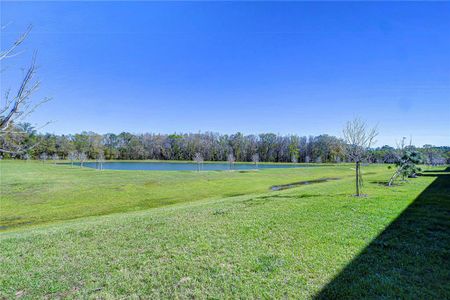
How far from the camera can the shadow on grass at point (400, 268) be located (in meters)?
3.95

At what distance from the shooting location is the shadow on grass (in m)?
3.95

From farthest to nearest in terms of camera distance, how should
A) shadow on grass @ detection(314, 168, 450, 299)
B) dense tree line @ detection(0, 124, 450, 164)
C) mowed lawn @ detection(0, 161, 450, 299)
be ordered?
dense tree line @ detection(0, 124, 450, 164) < mowed lawn @ detection(0, 161, 450, 299) < shadow on grass @ detection(314, 168, 450, 299)

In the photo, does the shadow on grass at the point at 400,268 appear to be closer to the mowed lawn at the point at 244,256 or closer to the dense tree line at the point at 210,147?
the mowed lawn at the point at 244,256

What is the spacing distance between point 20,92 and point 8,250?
5287 millimetres

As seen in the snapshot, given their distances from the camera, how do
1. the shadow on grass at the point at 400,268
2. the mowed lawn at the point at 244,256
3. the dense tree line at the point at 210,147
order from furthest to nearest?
the dense tree line at the point at 210,147 → the mowed lawn at the point at 244,256 → the shadow on grass at the point at 400,268

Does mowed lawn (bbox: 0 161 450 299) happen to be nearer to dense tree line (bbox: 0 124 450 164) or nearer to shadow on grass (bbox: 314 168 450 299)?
shadow on grass (bbox: 314 168 450 299)

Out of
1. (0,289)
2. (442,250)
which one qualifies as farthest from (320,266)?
(0,289)

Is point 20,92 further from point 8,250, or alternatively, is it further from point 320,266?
point 320,266

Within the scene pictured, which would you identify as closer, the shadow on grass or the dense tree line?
the shadow on grass

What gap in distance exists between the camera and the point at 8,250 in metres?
6.35

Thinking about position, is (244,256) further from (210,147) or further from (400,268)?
(210,147)

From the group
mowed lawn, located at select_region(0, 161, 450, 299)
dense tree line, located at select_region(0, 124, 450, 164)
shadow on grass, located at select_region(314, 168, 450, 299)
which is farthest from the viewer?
dense tree line, located at select_region(0, 124, 450, 164)

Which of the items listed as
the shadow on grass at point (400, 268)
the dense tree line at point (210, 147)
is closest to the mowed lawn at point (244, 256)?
the shadow on grass at point (400, 268)

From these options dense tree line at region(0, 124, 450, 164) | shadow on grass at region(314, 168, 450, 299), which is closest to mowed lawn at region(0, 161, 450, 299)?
shadow on grass at region(314, 168, 450, 299)
